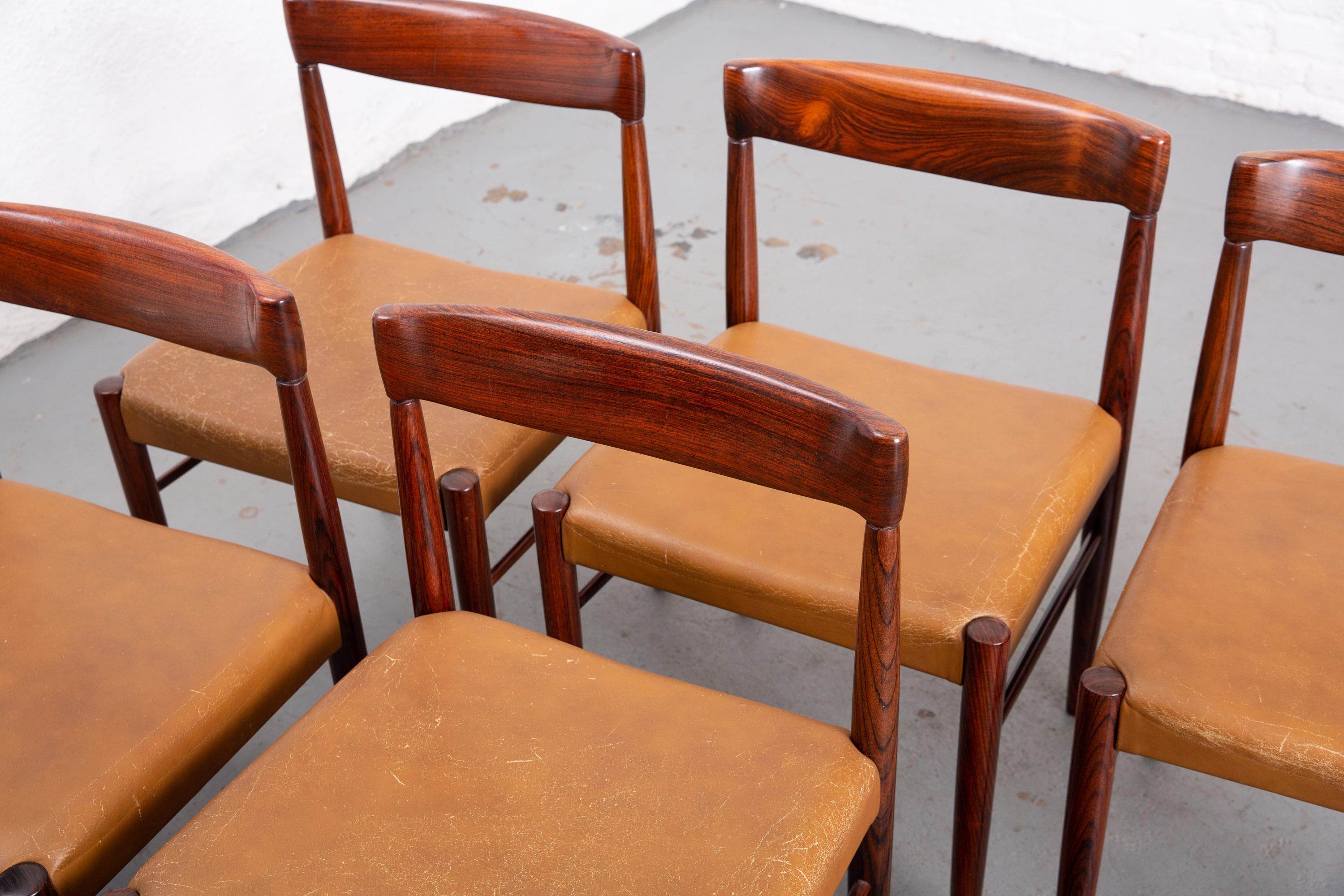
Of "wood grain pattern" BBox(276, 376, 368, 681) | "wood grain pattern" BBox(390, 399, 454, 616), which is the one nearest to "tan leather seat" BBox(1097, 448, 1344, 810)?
"wood grain pattern" BBox(390, 399, 454, 616)

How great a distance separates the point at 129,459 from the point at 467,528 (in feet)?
1.68

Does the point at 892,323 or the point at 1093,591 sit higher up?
the point at 1093,591

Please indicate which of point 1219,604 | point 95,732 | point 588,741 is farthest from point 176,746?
point 1219,604

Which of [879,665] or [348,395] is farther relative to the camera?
[348,395]

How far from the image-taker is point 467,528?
1.24 metres

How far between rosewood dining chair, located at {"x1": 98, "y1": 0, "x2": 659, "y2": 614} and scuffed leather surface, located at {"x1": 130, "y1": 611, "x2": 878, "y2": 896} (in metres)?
0.28

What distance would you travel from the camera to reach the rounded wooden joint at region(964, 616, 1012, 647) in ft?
3.44

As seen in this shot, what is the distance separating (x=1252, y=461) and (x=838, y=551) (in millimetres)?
468

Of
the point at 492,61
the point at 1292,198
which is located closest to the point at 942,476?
the point at 1292,198

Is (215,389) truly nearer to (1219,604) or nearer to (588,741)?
(588,741)

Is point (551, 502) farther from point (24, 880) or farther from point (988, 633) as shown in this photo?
point (24, 880)

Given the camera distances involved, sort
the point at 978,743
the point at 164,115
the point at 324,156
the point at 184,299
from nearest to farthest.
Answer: the point at 184,299, the point at 978,743, the point at 324,156, the point at 164,115

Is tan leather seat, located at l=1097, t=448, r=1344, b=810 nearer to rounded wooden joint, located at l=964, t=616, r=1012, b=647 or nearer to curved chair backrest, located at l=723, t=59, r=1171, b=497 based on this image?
rounded wooden joint, located at l=964, t=616, r=1012, b=647

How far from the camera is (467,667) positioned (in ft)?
3.33
